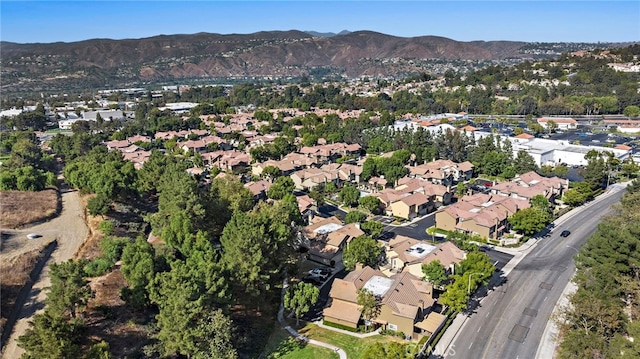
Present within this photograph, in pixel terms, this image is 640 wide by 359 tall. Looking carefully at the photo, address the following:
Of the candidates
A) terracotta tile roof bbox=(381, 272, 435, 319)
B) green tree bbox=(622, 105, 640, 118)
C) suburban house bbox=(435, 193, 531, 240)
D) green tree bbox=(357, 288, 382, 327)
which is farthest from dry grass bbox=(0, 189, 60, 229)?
green tree bbox=(622, 105, 640, 118)

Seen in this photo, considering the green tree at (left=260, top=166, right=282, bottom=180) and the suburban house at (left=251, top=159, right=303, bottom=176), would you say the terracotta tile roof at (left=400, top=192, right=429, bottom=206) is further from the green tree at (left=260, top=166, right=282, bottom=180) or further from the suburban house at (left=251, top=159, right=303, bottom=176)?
the suburban house at (left=251, top=159, right=303, bottom=176)

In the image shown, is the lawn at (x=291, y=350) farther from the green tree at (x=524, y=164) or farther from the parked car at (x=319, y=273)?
the green tree at (x=524, y=164)

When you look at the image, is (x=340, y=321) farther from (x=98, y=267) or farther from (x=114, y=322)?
(x=98, y=267)

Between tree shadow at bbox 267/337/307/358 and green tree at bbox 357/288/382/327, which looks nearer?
tree shadow at bbox 267/337/307/358

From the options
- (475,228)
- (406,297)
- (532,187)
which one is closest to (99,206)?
(406,297)

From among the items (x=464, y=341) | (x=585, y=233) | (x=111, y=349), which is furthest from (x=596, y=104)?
(x=111, y=349)

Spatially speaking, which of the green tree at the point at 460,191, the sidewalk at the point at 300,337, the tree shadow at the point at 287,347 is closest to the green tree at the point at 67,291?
the tree shadow at the point at 287,347
